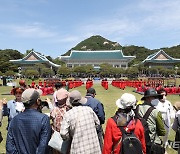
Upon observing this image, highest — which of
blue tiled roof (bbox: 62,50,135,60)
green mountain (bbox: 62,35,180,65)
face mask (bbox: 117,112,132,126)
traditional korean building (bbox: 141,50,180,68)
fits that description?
green mountain (bbox: 62,35,180,65)

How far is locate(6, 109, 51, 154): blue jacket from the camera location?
10.7 feet

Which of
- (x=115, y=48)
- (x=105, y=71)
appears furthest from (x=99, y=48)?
(x=105, y=71)

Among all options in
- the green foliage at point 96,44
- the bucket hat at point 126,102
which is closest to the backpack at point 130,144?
the bucket hat at point 126,102

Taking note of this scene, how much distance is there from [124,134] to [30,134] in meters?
1.11

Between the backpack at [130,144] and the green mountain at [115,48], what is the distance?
98.8 meters

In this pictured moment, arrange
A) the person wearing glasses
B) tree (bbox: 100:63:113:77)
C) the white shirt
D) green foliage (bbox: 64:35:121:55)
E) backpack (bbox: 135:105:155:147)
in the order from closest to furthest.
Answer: backpack (bbox: 135:105:155:147) < the person wearing glasses < the white shirt < tree (bbox: 100:63:113:77) < green foliage (bbox: 64:35:121:55)

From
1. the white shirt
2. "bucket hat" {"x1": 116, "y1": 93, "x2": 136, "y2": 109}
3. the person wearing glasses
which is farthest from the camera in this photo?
the white shirt

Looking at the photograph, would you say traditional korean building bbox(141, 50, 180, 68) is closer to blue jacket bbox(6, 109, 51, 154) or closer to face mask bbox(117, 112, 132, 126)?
face mask bbox(117, 112, 132, 126)

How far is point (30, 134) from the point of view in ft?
10.7

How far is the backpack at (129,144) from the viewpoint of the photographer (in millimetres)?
3244

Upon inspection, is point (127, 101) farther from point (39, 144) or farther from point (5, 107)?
point (5, 107)

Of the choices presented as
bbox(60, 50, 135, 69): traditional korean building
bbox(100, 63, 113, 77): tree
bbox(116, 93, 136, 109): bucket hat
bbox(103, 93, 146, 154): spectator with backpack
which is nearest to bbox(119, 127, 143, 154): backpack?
bbox(103, 93, 146, 154): spectator with backpack

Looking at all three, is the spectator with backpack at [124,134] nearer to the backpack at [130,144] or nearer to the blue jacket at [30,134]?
the backpack at [130,144]

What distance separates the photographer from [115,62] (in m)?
86.1
